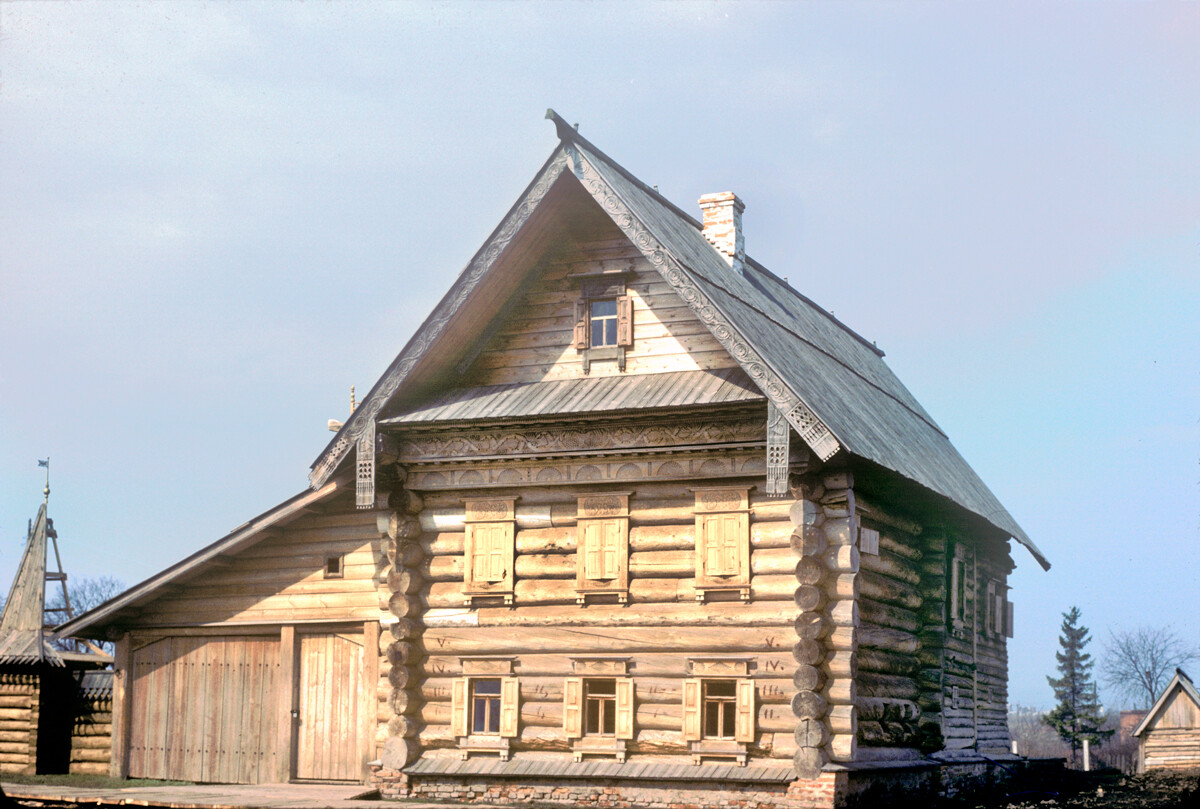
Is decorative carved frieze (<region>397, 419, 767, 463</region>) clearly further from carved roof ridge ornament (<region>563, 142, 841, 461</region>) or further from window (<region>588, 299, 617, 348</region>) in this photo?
window (<region>588, 299, 617, 348</region>)

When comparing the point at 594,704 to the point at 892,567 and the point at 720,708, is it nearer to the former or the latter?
the point at 720,708

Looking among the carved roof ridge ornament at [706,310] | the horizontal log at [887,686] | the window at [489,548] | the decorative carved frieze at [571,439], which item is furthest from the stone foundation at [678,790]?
the decorative carved frieze at [571,439]

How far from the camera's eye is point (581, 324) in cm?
2420

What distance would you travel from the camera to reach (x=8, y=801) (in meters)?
20.9

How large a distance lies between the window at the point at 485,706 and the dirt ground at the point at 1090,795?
24.8 feet

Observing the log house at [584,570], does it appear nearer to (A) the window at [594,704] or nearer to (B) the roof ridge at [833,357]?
(A) the window at [594,704]

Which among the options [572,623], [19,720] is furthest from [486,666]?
[19,720]

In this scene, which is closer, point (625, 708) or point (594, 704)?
point (625, 708)

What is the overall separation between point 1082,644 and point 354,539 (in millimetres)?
67889

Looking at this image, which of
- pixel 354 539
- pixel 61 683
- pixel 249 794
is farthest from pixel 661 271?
pixel 61 683

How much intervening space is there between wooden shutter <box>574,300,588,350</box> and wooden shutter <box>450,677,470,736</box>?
18.9ft

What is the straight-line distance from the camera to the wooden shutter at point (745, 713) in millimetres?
21469

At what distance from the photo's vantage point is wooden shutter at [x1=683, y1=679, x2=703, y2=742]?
21938 millimetres

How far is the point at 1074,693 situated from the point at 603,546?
66264 mm
